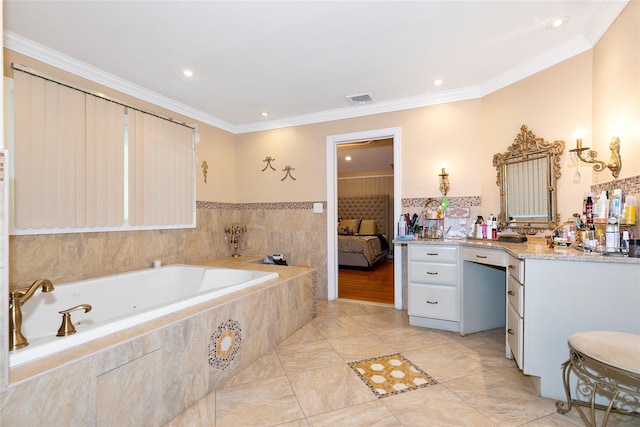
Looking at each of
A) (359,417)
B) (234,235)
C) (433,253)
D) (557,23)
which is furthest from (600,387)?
(234,235)

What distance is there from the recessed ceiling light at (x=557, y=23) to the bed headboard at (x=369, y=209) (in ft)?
→ 17.6

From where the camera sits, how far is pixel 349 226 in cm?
713

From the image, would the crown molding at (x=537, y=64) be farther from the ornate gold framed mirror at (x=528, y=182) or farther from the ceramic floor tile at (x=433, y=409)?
the ceramic floor tile at (x=433, y=409)

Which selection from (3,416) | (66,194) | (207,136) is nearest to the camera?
(3,416)

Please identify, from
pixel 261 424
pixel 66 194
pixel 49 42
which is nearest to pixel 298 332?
pixel 261 424

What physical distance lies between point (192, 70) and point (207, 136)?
1.27 meters

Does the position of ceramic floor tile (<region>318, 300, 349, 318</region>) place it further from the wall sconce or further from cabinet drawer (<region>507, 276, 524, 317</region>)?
cabinet drawer (<region>507, 276, 524, 317</region>)

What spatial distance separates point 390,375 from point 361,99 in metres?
2.71

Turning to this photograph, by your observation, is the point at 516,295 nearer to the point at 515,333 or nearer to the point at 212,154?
the point at 515,333

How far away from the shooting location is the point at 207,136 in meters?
3.85

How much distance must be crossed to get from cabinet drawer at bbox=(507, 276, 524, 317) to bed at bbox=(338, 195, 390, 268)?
342cm

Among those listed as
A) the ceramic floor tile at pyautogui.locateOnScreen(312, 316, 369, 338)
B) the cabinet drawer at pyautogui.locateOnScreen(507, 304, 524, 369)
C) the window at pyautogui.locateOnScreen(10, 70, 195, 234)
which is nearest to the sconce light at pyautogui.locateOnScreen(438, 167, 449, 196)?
the cabinet drawer at pyautogui.locateOnScreen(507, 304, 524, 369)

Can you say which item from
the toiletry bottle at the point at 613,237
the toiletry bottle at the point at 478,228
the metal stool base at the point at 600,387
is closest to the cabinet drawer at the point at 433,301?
the toiletry bottle at the point at 478,228

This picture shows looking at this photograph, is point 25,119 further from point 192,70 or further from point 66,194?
point 192,70
